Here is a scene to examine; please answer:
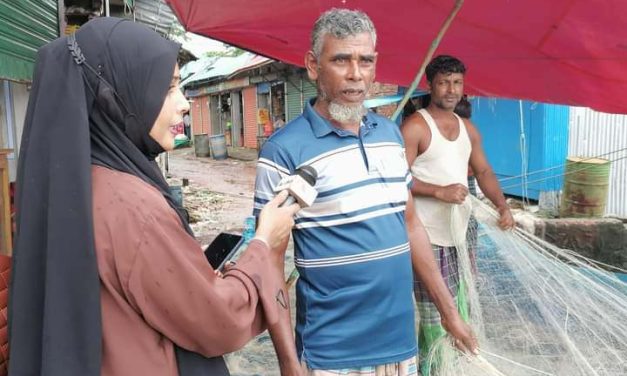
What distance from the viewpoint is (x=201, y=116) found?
31531 millimetres

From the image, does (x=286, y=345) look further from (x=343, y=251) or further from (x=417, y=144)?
(x=417, y=144)

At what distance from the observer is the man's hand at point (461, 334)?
6.77 ft

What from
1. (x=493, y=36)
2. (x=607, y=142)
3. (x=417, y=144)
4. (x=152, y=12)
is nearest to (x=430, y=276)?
(x=417, y=144)

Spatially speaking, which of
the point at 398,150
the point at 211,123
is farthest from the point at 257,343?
the point at 211,123

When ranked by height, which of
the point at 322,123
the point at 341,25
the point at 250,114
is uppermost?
the point at 250,114

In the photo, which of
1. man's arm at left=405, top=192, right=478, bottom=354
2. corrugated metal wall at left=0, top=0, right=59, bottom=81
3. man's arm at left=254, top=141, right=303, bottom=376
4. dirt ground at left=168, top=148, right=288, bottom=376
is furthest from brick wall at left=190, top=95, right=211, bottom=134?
man's arm at left=254, top=141, right=303, bottom=376

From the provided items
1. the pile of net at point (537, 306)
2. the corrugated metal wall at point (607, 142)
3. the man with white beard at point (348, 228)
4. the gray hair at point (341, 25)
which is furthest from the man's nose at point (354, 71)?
the corrugated metal wall at point (607, 142)

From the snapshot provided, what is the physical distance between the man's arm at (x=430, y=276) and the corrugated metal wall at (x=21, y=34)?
6.26 ft

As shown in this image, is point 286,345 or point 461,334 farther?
point 461,334

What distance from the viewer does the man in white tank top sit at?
9.18 feet

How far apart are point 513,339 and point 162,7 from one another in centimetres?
509

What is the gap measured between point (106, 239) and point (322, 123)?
3.38ft

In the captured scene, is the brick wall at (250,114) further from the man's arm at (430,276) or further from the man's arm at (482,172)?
the man's arm at (430,276)

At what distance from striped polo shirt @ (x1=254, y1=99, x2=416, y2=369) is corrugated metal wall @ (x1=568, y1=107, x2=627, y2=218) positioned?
22.6ft
